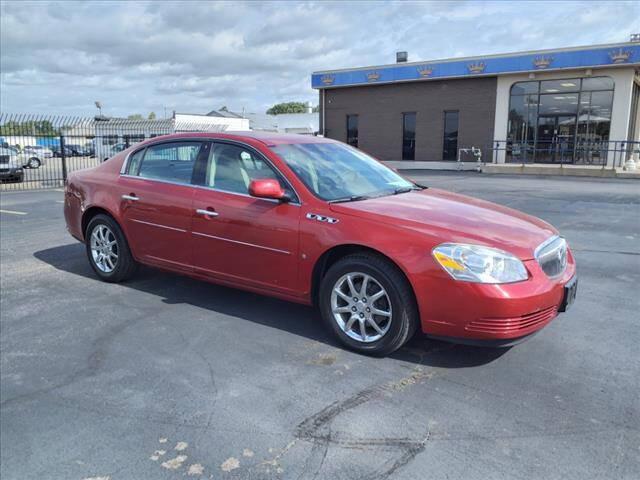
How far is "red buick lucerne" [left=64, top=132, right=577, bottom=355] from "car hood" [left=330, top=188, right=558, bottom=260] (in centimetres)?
1

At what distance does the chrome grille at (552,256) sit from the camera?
3.68 metres

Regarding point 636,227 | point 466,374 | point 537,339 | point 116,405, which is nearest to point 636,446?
point 466,374

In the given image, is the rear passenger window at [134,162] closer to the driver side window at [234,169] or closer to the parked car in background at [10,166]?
the driver side window at [234,169]

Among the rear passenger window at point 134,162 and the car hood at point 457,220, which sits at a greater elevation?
the rear passenger window at point 134,162

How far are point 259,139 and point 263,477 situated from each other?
303cm

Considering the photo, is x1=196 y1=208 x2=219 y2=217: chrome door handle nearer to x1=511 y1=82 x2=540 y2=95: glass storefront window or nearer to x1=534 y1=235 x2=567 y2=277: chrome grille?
x1=534 y1=235 x2=567 y2=277: chrome grille

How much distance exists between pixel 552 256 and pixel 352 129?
94.6 ft

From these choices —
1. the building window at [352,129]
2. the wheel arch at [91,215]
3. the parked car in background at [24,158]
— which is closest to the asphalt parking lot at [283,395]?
the wheel arch at [91,215]

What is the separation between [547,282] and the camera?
3.60m

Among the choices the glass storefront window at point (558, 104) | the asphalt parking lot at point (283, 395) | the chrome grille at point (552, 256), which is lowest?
the asphalt parking lot at point (283, 395)

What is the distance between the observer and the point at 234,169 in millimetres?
4773

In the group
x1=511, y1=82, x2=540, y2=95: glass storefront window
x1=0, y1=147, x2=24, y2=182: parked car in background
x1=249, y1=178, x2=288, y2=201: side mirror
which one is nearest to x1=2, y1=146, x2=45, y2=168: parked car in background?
x1=0, y1=147, x2=24, y2=182: parked car in background

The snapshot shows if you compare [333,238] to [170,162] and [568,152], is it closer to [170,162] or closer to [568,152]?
[170,162]

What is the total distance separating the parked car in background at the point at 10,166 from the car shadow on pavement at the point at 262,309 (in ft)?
46.9
